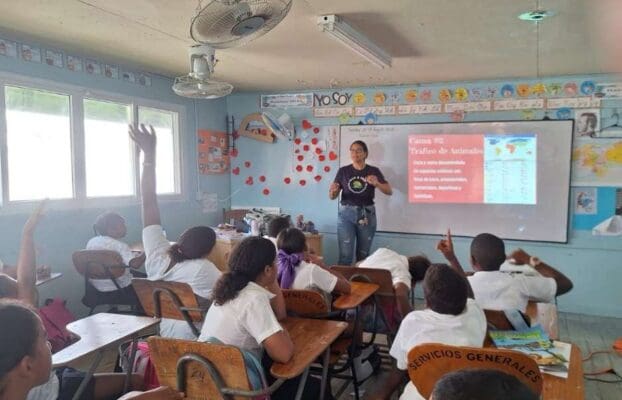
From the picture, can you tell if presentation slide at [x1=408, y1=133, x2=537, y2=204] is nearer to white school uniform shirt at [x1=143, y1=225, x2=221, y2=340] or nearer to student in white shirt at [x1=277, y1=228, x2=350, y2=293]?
student in white shirt at [x1=277, y1=228, x2=350, y2=293]

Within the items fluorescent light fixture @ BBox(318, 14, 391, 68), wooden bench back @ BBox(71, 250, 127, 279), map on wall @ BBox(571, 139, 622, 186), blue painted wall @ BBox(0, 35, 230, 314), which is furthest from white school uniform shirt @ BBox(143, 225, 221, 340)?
map on wall @ BBox(571, 139, 622, 186)

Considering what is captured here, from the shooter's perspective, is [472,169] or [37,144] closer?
[37,144]

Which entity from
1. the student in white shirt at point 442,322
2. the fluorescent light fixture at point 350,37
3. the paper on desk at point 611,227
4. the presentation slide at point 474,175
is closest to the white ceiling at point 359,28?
the fluorescent light fixture at point 350,37

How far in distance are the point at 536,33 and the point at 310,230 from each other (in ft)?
9.85

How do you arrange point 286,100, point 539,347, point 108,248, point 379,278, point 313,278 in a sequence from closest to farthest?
point 539,347
point 313,278
point 379,278
point 108,248
point 286,100

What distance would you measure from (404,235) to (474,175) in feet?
3.22

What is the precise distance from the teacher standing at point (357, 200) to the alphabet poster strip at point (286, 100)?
3.36 feet

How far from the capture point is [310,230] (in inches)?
208

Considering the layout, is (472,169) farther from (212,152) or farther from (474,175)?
(212,152)

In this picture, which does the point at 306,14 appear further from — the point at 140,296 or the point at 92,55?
the point at 92,55

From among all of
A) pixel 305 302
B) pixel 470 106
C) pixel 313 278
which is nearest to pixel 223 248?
pixel 313 278

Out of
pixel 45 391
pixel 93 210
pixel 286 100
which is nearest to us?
pixel 45 391

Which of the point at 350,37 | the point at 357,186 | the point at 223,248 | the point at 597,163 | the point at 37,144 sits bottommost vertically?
the point at 223,248

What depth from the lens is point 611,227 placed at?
14.6 ft
